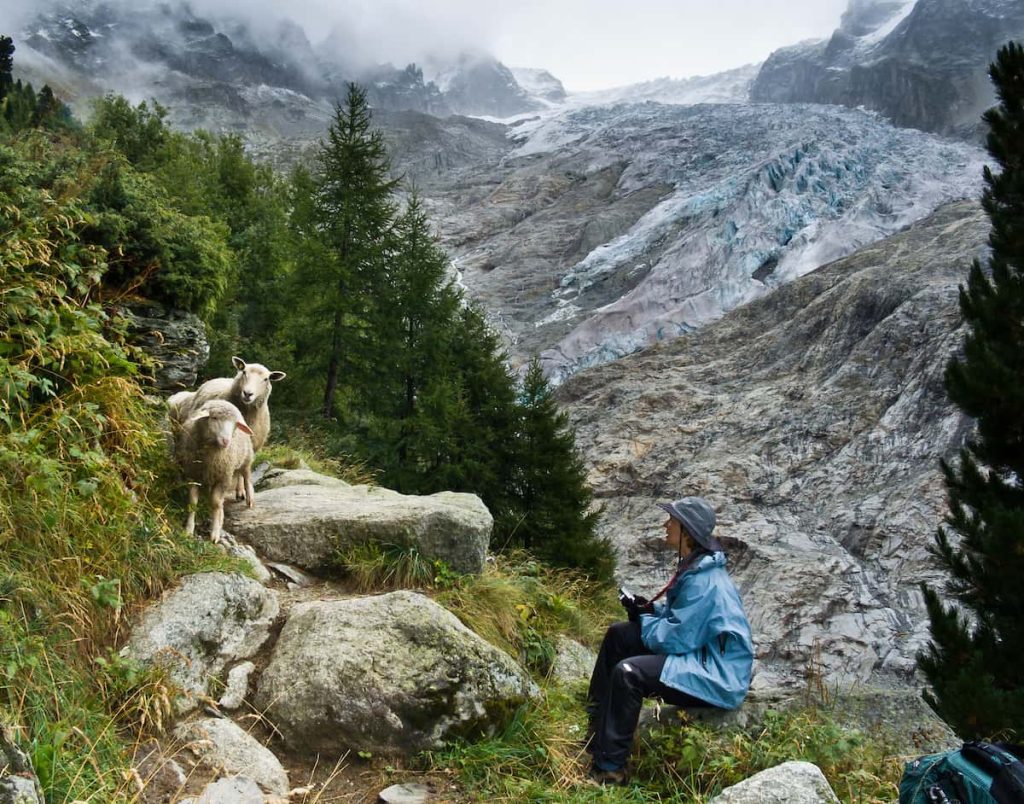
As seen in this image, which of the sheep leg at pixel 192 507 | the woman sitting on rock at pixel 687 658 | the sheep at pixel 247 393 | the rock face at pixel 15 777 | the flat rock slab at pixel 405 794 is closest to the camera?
the rock face at pixel 15 777

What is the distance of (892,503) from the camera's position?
856 inches

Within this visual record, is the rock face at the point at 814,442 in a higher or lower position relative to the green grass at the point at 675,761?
lower

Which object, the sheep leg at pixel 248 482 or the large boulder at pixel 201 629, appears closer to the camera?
the large boulder at pixel 201 629

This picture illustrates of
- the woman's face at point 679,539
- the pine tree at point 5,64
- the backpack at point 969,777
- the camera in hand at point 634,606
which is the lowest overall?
the camera in hand at point 634,606

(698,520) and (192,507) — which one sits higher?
(698,520)

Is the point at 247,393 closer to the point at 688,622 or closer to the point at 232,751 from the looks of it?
the point at 232,751

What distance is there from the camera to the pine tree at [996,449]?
25.2 ft

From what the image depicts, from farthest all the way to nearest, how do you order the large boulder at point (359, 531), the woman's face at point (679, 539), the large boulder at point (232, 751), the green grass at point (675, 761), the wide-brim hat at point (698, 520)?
the large boulder at point (359, 531) < the woman's face at point (679, 539) < the wide-brim hat at point (698, 520) < the green grass at point (675, 761) < the large boulder at point (232, 751)

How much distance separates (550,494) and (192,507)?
38.2 feet

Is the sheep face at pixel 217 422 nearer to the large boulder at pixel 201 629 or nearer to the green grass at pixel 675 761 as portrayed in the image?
the large boulder at pixel 201 629

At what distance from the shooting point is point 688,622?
15.5 ft

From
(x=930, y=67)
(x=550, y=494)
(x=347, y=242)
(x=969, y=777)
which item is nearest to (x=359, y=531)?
(x=969, y=777)

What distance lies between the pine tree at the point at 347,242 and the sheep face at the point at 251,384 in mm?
11851

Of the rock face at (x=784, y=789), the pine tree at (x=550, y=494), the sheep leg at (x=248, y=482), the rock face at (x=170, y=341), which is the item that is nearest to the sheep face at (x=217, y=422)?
the sheep leg at (x=248, y=482)
